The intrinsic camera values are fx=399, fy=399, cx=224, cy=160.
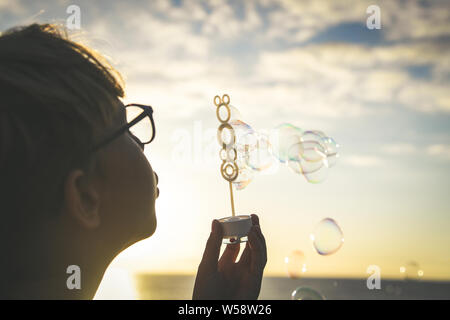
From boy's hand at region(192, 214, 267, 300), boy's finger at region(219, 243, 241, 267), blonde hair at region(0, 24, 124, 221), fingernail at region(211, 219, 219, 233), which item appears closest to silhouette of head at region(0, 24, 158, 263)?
blonde hair at region(0, 24, 124, 221)

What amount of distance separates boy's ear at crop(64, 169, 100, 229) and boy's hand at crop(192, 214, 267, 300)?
2.95 ft

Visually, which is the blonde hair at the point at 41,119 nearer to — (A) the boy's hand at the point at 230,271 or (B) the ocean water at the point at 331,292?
(A) the boy's hand at the point at 230,271

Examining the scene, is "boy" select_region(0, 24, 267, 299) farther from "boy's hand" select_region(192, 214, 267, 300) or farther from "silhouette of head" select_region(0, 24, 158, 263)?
"boy's hand" select_region(192, 214, 267, 300)

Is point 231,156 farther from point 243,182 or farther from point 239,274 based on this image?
point 239,274

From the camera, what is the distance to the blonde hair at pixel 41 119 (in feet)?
3.64

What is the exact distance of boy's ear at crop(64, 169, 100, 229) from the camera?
1134mm

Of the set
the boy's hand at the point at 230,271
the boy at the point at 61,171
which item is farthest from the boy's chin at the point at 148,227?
the boy's hand at the point at 230,271

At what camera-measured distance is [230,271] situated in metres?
2.13

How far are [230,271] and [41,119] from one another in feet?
4.40

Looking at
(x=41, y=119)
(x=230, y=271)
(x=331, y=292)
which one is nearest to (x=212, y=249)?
(x=230, y=271)

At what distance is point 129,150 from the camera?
1305 millimetres

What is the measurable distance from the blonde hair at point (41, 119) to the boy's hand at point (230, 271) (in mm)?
1016

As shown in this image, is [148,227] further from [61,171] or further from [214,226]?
[214,226]
